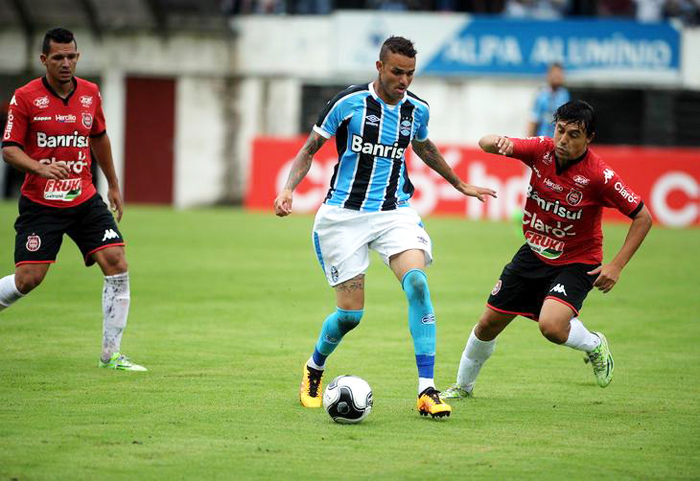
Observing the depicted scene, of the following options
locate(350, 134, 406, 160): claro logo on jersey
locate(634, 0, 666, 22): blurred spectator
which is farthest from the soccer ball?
locate(634, 0, 666, 22): blurred spectator

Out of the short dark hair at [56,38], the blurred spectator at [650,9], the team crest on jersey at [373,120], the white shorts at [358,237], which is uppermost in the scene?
the short dark hair at [56,38]

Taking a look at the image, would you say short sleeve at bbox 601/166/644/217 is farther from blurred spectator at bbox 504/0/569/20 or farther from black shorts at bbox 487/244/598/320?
blurred spectator at bbox 504/0/569/20

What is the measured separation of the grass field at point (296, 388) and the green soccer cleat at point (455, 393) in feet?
0.53

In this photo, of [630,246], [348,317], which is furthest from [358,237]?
[630,246]

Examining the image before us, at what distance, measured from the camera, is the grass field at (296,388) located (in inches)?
239

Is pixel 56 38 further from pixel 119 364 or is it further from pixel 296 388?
pixel 296 388

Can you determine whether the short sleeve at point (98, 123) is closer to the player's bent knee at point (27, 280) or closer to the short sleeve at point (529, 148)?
the player's bent knee at point (27, 280)

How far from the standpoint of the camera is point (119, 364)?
28.6ft

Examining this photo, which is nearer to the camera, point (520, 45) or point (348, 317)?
point (348, 317)

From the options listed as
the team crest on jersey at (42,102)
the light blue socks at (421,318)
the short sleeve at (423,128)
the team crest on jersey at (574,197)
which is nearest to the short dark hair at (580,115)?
the team crest on jersey at (574,197)

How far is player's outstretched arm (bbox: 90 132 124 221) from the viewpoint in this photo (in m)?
9.00

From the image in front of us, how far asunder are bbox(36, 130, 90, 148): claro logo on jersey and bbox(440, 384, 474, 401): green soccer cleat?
337 centimetres

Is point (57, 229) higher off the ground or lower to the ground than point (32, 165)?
lower

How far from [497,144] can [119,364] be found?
3.44 meters
